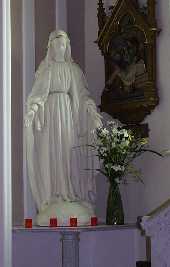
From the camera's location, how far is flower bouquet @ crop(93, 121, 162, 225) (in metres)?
4.45

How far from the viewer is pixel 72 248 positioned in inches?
166

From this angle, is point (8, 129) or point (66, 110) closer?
point (8, 129)

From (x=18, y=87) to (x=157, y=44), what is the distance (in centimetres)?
121

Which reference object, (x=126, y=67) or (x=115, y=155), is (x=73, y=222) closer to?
(x=115, y=155)

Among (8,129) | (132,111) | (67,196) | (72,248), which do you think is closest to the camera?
(8,129)

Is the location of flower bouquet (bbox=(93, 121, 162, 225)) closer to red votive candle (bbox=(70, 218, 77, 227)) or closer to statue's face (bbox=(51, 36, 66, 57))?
red votive candle (bbox=(70, 218, 77, 227))

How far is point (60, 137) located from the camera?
14.9 feet

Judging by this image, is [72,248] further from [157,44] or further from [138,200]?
[157,44]

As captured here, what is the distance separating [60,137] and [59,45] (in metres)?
0.72

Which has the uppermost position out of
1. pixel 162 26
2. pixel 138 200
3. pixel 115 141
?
pixel 162 26

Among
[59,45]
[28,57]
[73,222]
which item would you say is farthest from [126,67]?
[73,222]

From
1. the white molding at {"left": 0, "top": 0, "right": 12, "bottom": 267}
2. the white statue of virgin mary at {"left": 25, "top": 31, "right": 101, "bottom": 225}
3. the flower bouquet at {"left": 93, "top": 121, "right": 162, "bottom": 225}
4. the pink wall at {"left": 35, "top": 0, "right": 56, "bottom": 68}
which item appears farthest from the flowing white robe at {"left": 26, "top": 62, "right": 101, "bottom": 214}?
the white molding at {"left": 0, "top": 0, "right": 12, "bottom": 267}

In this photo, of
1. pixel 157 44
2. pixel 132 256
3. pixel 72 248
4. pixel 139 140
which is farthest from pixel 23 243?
pixel 157 44

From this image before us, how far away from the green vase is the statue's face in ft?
3.58
